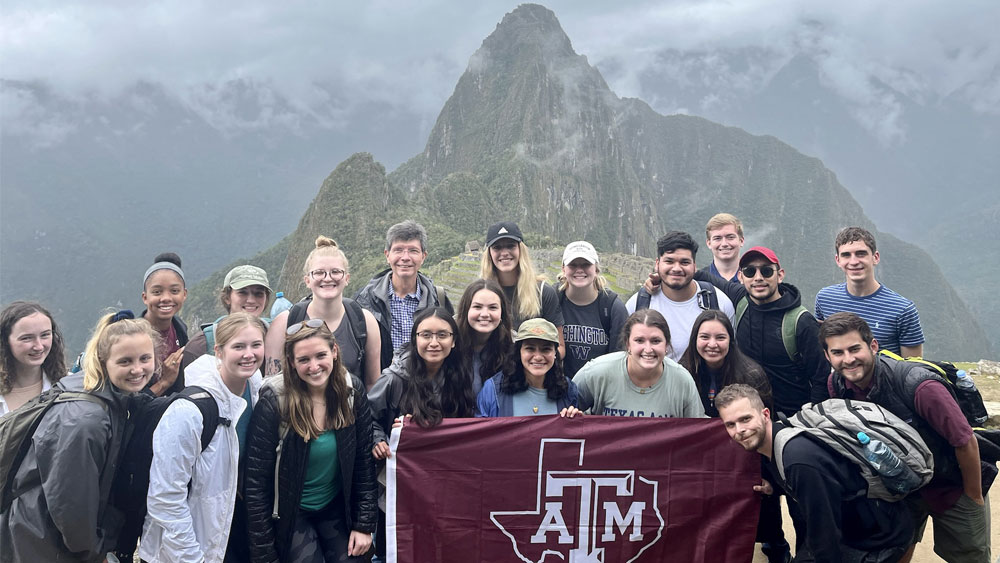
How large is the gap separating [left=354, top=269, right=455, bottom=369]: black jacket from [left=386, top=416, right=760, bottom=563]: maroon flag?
3.75 feet

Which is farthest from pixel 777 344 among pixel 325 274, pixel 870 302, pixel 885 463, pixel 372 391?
pixel 325 274

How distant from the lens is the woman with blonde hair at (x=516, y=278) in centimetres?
474

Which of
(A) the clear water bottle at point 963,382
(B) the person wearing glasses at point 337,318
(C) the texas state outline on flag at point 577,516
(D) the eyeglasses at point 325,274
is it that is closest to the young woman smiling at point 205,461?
(B) the person wearing glasses at point 337,318

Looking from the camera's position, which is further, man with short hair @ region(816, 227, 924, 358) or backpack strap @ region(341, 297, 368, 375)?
backpack strap @ region(341, 297, 368, 375)

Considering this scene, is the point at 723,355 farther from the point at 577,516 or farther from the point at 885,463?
the point at 577,516

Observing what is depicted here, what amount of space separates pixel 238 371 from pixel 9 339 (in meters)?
1.69

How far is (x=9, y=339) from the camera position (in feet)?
12.9

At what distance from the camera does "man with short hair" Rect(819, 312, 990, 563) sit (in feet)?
11.3

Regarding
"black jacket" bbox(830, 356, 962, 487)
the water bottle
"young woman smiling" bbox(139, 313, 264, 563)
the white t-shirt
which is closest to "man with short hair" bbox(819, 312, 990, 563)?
"black jacket" bbox(830, 356, 962, 487)

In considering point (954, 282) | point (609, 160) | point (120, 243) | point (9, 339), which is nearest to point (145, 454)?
point (9, 339)

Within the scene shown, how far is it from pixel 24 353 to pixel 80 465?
4.79 feet

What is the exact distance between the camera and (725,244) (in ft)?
18.5

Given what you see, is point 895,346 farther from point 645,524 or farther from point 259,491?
point 259,491

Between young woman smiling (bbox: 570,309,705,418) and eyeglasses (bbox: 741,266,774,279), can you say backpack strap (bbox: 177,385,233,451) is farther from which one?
eyeglasses (bbox: 741,266,774,279)
